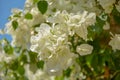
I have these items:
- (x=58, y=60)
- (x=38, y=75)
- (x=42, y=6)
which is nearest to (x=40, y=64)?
(x=42, y=6)

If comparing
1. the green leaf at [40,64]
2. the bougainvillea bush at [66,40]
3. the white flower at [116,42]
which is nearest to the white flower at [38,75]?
the bougainvillea bush at [66,40]

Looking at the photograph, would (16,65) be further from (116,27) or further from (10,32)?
(116,27)

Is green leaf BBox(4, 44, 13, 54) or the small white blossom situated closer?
the small white blossom

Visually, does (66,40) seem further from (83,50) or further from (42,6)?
(42,6)

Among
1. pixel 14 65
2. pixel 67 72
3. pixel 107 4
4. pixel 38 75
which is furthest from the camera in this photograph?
pixel 38 75

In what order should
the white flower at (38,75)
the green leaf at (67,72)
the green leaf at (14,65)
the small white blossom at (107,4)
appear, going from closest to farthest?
the small white blossom at (107,4), the green leaf at (67,72), the green leaf at (14,65), the white flower at (38,75)

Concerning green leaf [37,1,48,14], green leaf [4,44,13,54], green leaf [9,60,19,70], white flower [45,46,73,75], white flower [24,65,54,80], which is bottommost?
white flower [24,65,54,80]

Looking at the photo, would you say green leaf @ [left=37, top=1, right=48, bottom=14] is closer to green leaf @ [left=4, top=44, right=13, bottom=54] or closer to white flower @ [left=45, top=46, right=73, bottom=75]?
white flower @ [left=45, top=46, right=73, bottom=75]

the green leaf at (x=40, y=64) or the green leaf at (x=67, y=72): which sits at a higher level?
the green leaf at (x=40, y=64)

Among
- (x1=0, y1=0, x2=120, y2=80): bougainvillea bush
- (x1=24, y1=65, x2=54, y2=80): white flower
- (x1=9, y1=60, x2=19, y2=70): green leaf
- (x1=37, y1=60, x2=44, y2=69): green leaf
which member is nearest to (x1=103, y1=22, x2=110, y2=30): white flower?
(x1=0, y1=0, x2=120, y2=80): bougainvillea bush

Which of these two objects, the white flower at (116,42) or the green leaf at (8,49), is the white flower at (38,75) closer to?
the green leaf at (8,49)
